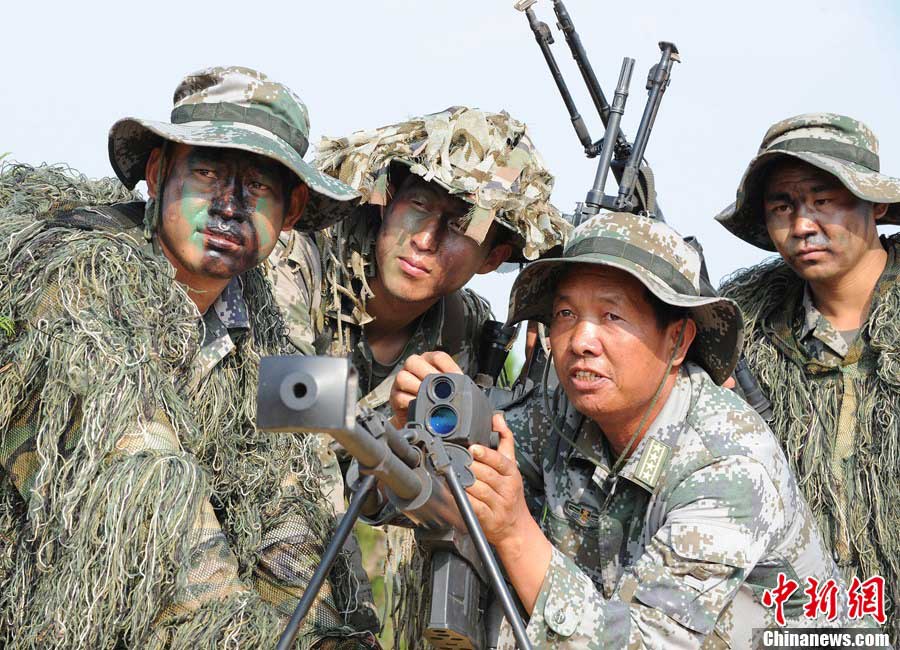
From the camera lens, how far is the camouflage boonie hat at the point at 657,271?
4223 millimetres

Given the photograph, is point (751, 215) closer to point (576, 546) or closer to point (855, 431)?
point (855, 431)

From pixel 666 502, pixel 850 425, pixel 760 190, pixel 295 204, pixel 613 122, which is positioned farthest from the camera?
pixel 613 122

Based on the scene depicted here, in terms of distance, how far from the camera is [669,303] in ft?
13.7

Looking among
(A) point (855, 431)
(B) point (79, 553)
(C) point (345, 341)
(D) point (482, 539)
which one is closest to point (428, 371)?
(D) point (482, 539)

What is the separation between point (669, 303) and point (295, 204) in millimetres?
1471

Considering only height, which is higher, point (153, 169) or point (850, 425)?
point (153, 169)

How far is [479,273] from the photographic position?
5.82 meters

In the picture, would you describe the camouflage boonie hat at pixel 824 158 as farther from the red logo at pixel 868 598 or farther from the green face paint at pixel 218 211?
the green face paint at pixel 218 211

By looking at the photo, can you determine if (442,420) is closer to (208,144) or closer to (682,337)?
(682,337)

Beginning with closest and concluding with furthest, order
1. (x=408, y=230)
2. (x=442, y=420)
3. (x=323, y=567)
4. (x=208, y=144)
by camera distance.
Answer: (x=323, y=567)
(x=442, y=420)
(x=208, y=144)
(x=408, y=230)

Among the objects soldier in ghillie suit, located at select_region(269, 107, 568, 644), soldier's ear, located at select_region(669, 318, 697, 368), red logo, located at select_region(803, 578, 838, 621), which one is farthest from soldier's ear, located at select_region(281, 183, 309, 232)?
red logo, located at select_region(803, 578, 838, 621)

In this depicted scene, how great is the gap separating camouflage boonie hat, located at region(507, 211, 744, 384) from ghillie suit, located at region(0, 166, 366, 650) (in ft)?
3.77

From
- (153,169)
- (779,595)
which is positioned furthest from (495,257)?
(779,595)

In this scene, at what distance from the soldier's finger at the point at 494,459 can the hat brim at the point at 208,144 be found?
1356mm
